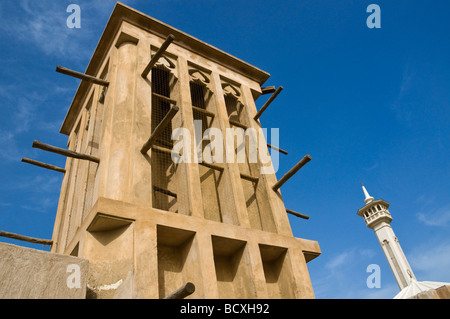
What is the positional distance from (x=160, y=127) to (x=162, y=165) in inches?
102

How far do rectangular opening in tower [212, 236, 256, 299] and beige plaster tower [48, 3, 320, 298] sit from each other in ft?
0.06

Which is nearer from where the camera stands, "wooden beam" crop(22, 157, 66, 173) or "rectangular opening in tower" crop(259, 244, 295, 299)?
"rectangular opening in tower" crop(259, 244, 295, 299)

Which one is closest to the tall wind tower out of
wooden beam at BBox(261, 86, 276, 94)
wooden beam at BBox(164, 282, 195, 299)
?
wooden beam at BBox(164, 282, 195, 299)

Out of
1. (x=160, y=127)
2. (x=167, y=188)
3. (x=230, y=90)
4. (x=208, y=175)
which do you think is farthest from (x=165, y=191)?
→ (x=230, y=90)

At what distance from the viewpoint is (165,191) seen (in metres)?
8.70

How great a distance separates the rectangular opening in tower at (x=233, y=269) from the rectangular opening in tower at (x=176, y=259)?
52 centimetres

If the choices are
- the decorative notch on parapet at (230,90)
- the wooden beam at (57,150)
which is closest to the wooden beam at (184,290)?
the wooden beam at (57,150)

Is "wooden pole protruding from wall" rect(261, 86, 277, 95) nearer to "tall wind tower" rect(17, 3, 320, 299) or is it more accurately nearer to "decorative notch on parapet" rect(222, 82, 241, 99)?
"tall wind tower" rect(17, 3, 320, 299)

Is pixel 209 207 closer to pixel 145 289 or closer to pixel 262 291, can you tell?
pixel 262 291

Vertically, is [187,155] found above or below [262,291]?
above

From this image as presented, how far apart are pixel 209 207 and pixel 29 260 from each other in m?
4.88

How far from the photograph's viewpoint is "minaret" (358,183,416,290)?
41072 mm
